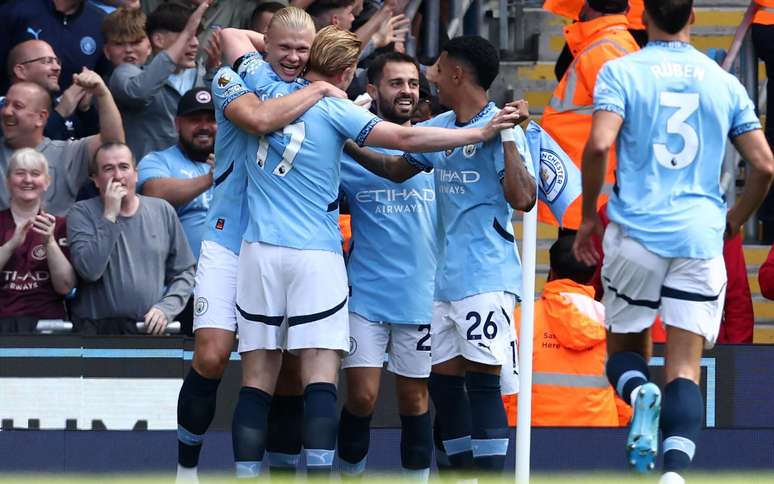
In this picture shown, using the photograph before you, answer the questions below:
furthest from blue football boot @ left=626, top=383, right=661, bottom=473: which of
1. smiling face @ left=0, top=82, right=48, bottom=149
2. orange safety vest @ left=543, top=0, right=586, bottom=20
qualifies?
orange safety vest @ left=543, top=0, right=586, bottom=20

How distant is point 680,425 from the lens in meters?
6.77

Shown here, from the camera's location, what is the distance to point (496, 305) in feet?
25.3

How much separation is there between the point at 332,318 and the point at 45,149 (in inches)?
131

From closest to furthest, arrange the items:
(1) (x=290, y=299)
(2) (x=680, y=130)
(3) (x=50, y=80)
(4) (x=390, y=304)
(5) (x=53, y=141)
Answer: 1. (2) (x=680, y=130)
2. (1) (x=290, y=299)
3. (4) (x=390, y=304)
4. (5) (x=53, y=141)
5. (3) (x=50, y=80)

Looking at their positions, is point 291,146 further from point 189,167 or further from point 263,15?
point 263,15

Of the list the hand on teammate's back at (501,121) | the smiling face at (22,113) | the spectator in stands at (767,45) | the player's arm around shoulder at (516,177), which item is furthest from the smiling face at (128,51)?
the spectator in stands at (767,45)

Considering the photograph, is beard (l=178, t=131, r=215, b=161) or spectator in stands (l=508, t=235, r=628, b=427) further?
beard (l=178, t=131, r=215, b=161)

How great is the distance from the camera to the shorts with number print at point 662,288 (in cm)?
692

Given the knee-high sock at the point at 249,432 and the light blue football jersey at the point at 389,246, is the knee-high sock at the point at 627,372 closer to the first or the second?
the light blue football jersey at the point at 389,246

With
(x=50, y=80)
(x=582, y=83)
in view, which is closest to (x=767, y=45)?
(x=582, y=83)

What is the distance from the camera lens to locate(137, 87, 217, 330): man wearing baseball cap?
9773 mm

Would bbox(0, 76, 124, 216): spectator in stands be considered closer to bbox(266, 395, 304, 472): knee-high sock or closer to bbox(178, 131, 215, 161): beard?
bbox(178, 131, 215, 161): beard

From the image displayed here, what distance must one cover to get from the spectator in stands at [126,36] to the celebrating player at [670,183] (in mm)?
4713

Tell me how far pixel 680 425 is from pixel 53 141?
4.85m
